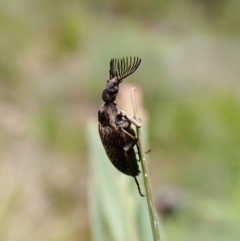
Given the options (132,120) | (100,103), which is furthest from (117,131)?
(100,103)

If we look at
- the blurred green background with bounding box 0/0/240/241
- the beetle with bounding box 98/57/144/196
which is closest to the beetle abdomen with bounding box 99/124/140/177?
the beetle with bounding box 98/57/144/196

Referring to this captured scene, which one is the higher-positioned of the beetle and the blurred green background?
the blurred green background

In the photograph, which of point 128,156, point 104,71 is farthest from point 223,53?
point 128,156

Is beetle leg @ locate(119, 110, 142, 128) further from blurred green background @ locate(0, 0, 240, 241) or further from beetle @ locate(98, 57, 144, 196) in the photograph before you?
blurred green background @ locate(0, 0, 240, 241)

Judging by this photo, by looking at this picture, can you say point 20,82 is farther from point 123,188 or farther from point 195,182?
point 123,188

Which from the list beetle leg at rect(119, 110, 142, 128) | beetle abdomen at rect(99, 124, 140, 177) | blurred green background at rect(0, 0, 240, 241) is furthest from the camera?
blurred green background at rect(0, 0, 240, 241)

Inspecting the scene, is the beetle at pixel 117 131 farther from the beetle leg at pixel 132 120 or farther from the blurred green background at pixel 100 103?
the blurred green background at pixel 100 103

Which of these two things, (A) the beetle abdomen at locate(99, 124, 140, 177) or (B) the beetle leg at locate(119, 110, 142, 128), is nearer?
(B) the beetle leg at locate(119, 110, 142, 128)

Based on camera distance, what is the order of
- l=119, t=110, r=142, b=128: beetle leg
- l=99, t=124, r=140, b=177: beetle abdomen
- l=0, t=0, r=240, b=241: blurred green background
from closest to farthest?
l=119, t=110, r=142, b=128: beetle leg → l=99, t=124, r=140, b=177: beetle abdomen → l=0, t=0, r=240, b=241: blurred green background
